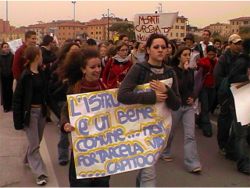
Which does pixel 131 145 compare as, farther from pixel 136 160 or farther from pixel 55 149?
pixel 55 149

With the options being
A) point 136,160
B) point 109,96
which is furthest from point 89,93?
point 136,160

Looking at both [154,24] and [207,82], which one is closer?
[207,82]

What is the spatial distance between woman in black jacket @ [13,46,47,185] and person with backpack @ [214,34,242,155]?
2403mm

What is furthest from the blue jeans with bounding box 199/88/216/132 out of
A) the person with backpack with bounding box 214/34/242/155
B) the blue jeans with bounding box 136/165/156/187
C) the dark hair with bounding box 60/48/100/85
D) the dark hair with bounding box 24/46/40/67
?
the dark hair with bounding box 60/48/100/85

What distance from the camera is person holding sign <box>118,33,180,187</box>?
399 cm

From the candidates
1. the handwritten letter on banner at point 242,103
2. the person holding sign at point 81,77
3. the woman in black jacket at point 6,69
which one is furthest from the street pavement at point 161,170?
the woman in black jacket at point 6,69

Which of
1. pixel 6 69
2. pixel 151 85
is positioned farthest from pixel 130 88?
pixel 6 69

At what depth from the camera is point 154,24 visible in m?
8.84

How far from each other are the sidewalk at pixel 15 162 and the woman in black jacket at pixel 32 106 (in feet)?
0.55

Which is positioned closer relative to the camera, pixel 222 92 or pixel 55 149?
pixel 222 92

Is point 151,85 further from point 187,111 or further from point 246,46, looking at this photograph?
point 246,46

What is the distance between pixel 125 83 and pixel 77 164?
0.86 m

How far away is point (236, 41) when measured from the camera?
6.46 m

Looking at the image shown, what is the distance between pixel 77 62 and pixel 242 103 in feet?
7.59
